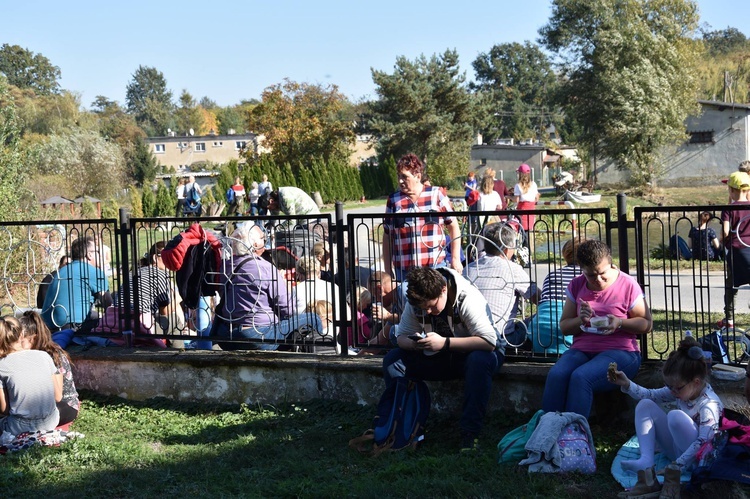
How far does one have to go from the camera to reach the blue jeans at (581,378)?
533 cm

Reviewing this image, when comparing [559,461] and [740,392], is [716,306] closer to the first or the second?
[740,392]

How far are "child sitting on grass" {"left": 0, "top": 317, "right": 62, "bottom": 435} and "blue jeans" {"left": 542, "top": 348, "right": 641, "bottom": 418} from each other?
357cm

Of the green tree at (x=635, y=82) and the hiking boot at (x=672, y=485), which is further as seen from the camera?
the green tree at (x=635, y=82)

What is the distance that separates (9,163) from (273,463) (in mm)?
11222

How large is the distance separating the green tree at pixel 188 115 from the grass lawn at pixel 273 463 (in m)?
111

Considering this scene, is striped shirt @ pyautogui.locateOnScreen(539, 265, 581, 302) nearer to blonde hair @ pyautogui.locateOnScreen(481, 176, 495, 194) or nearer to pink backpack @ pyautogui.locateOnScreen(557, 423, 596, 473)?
pink backpack @ pyautogui.locateOnScreen(557, 423, 596, 473)

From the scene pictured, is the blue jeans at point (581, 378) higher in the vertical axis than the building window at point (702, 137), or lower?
lower

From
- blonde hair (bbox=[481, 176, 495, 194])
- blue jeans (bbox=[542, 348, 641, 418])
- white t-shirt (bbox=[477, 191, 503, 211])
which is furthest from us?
blonde hair (bbox=[481, 176, 495, 194])

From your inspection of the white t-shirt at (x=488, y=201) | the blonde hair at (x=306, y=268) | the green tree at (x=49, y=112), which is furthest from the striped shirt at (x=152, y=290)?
the green tree at (x=49, y=112)

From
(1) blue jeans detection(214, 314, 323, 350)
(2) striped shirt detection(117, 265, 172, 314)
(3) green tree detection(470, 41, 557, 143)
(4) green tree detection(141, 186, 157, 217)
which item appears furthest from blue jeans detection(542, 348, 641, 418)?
(3) green tree detection(470, 41, 557, 143)

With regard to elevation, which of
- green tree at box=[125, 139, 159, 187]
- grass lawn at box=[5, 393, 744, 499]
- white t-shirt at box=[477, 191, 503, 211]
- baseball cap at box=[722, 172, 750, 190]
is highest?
green tree at box=[125, 139, 159, 187]

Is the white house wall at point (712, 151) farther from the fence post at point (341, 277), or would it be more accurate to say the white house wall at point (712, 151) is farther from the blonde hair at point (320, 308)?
the fence post at point (341, 277)

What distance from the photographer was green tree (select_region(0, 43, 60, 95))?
9794cm

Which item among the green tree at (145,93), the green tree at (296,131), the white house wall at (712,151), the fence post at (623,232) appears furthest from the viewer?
the green tree at (145,93)
